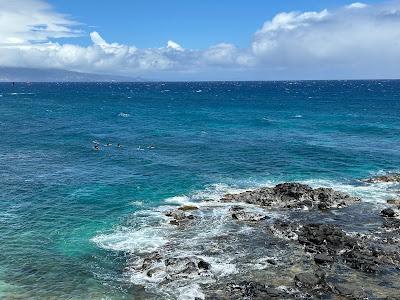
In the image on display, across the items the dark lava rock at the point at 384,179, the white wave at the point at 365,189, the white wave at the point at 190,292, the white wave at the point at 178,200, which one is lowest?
the white wave at the point at 190,292

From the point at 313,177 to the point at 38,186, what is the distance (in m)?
43.0

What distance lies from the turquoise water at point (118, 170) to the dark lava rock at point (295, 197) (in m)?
4.91

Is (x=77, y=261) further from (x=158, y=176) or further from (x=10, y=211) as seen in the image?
(x=158, y=176)

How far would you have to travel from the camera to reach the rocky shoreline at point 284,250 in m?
37.8

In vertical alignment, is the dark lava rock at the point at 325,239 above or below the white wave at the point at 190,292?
above

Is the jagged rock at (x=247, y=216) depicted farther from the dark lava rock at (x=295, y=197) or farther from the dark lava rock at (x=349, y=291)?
the dark lava rock at (x=349, y=291)

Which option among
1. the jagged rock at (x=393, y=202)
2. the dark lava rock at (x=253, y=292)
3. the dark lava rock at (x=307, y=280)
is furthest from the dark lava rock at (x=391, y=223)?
the dark lava rock at (x=253, y=292)

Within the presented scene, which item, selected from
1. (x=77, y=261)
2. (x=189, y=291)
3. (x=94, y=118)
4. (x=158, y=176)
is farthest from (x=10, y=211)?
(x=94, y=118)

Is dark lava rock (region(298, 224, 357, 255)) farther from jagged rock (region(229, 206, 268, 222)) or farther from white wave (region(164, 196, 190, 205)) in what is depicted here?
white wave (region(164, 196, 190, 205))

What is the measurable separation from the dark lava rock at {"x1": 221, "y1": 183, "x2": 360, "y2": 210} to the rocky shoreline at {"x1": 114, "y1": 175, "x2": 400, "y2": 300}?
0.43ft

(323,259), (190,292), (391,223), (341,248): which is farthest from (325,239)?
(190,292)

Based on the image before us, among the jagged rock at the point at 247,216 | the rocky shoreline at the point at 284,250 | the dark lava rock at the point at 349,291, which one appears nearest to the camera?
the dark lava rock at the point at 349,291

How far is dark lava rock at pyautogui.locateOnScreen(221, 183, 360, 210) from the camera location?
5931 centimetres

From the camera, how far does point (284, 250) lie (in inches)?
1796
